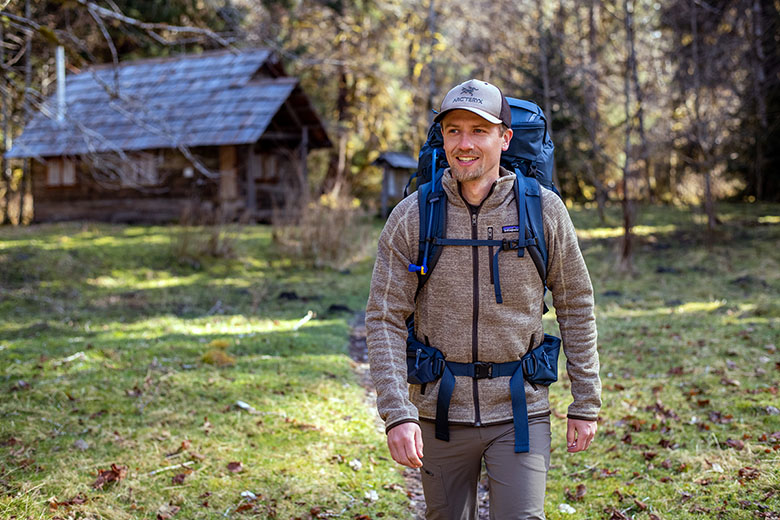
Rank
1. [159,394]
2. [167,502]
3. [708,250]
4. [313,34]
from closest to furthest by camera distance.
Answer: [167,502] → [159,394] → [708,250] → [313,34]

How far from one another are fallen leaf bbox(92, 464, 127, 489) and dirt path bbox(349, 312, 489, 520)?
1.79 meters

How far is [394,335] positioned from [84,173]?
22.6 metres

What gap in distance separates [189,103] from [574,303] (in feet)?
68.0

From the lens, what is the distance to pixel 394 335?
267cm

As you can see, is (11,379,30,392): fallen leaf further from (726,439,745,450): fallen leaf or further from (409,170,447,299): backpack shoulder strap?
(726,439,745,450): fallen leaf

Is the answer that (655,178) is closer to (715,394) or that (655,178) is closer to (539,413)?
(715,394)

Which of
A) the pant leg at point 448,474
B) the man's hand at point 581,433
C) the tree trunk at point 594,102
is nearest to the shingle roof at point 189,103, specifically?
the tree trunk at point 594,102

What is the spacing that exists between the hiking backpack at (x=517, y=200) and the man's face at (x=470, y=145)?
14cm

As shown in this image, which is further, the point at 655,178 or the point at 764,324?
the point at 655,178

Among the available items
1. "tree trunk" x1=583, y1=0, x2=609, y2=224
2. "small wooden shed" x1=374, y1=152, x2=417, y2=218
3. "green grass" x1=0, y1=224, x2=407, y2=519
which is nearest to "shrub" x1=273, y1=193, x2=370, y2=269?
"green grass" x1=0, y1=224, x2=407, y2=519

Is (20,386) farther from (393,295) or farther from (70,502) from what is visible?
(393,295)

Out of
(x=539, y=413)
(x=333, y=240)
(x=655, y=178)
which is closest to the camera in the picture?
(x=539, y=413)

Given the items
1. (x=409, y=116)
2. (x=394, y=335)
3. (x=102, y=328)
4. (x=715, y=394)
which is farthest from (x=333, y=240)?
(x=409, y=116)

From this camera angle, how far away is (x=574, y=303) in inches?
107
